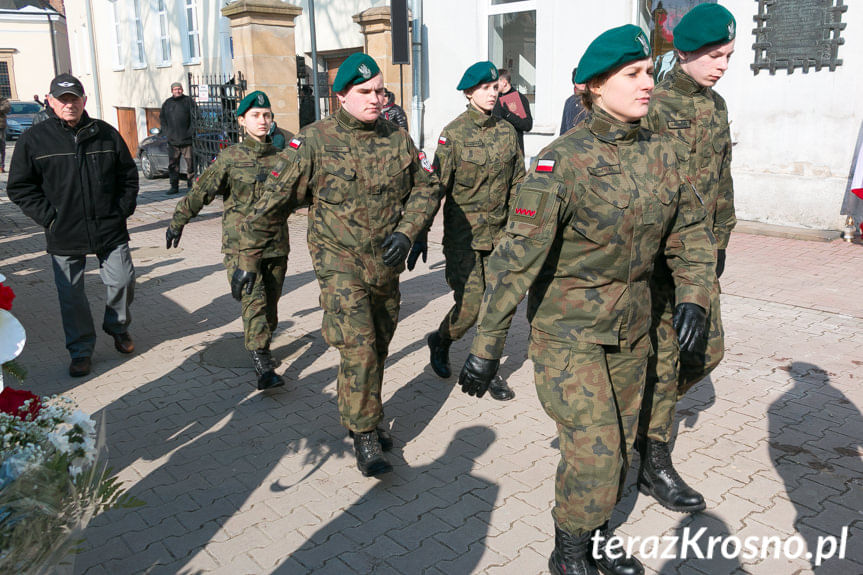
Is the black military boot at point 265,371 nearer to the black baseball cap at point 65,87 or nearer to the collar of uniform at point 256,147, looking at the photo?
the collar of uniform at point 256,147

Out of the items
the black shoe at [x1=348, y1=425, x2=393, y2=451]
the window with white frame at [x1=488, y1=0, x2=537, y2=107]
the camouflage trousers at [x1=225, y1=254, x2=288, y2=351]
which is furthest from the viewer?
the window with white frame at [x1=488, y1=0, x2=537, y2=107]

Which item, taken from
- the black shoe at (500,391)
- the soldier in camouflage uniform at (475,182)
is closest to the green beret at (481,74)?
the soldier in camouflage uniform at (475,182)

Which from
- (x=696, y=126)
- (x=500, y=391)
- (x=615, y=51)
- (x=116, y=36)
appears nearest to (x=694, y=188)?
(x=696, y=126)

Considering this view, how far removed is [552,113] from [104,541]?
33.9 ft

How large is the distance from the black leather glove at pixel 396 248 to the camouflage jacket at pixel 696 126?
1.37m

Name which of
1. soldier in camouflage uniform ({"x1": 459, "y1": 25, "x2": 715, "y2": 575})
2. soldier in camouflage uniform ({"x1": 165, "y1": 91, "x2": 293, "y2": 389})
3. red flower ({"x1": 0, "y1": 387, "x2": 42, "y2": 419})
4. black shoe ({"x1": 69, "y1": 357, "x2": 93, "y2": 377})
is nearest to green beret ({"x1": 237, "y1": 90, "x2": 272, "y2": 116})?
soldier in camouflage uniform ({"x1": 165, "y1": 91, "x2": 293, "y2": 389})

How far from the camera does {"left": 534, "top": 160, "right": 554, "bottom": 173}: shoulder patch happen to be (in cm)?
286

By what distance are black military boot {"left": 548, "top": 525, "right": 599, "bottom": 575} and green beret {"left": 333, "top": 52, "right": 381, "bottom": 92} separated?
7.93 ft

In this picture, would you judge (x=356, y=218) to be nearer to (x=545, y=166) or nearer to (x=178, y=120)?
(x=545, y=166)

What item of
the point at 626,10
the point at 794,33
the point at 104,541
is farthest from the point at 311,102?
the point at 104,541

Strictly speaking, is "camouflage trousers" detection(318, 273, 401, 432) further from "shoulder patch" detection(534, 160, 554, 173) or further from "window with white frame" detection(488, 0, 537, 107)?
"window with white frame" detection(488, 0, 537, 107)

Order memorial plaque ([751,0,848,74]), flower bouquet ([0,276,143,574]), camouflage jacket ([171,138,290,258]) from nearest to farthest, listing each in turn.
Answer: flower bouquet ([0,276,143,574]) < camouflage jacket ([171,138,290,258]) < memorial plaque ([751,0,848,74])

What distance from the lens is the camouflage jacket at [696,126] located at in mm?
3893

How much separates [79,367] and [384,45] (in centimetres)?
987
